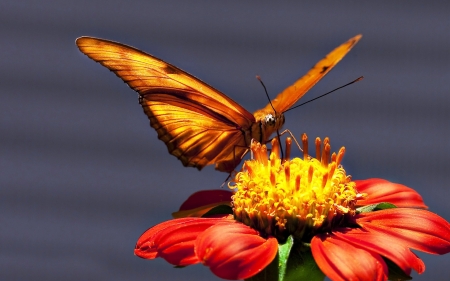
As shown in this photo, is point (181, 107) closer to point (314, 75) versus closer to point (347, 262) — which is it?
point (314, 75)

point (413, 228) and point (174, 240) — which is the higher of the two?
point (174, 240)

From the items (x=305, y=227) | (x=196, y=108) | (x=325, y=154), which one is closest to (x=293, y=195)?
(x=305, y=227)

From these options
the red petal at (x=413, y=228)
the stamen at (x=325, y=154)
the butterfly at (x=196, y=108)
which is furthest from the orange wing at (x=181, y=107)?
the red petal at (x=413, y=228)

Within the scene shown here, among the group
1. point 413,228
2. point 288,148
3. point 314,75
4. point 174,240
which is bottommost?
point 413,228

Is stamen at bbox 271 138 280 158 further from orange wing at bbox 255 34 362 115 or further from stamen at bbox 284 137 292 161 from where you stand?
orange wing at bbox 255 34 362 115

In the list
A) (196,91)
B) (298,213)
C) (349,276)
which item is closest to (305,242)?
(298,213)

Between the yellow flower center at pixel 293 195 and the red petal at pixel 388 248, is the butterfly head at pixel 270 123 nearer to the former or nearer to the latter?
the yellow flower center at pixel 293 195

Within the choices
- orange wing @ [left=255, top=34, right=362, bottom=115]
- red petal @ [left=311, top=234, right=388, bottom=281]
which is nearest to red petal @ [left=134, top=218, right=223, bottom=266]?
red petal @ [left=311, top=234, right=388, bottom=281]

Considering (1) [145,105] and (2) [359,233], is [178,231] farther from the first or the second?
(1) [145,105]
